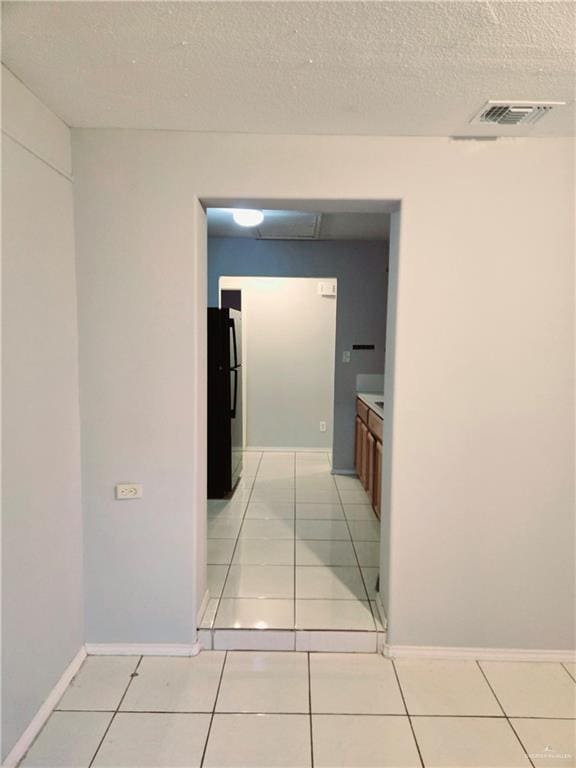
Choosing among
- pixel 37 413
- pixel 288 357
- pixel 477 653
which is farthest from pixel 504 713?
pixel 288 357

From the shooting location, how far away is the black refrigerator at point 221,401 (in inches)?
143

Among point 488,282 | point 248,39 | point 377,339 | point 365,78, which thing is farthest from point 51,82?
point 377,339

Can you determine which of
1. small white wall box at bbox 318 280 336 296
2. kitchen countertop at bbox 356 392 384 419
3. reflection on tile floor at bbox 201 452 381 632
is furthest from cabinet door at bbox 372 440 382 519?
small white wall box at bbox 318 280 336 296

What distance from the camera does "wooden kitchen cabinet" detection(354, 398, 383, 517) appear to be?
3.40 m

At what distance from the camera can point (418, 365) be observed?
200cm

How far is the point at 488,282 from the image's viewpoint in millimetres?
1960

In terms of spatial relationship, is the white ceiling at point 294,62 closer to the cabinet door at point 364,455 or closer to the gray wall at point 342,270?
the gray wall at point 342,270

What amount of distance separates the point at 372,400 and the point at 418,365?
78.6 inches

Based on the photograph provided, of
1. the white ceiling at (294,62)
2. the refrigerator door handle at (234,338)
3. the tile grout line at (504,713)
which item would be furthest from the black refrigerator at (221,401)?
the tile grout line at (504,713)

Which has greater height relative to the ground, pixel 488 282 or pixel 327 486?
pixel 488 282

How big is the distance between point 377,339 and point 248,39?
11.0ft

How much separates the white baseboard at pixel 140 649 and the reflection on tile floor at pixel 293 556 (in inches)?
5.3

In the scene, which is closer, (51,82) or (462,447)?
(51,82)

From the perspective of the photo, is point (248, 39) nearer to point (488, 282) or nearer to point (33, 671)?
point (488, 282)
